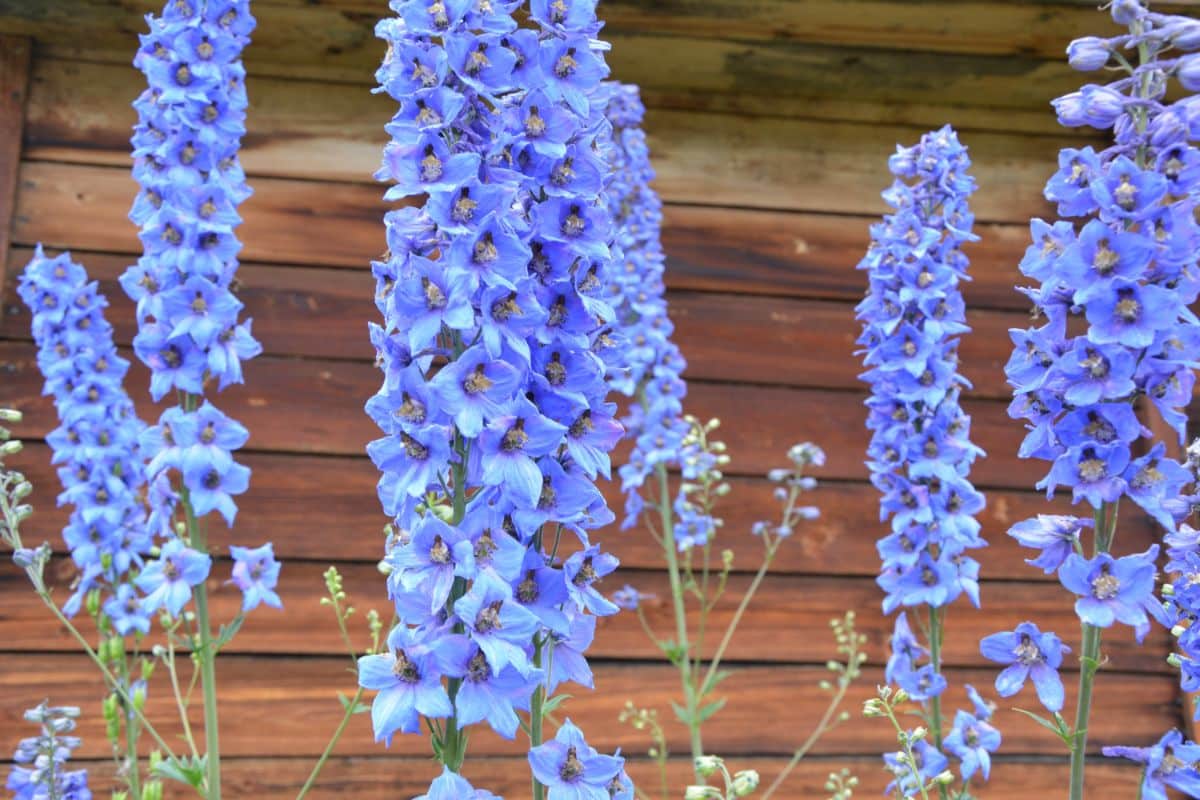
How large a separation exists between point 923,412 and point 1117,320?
0.68 metres

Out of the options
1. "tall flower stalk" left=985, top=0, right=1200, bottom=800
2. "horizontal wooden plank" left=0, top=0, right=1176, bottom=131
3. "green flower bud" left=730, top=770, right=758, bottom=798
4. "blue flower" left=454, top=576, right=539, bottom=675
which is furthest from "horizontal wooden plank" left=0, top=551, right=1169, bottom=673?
"blue flower" left=454, top=576, right=539, bottom=675

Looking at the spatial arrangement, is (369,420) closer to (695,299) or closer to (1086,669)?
(695,299)

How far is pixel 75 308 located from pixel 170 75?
568 mm

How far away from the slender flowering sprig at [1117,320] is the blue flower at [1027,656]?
0.22ft

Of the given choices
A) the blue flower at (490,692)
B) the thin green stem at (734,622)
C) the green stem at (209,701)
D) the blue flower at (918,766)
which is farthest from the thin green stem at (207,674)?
the blue flower at (918,766)

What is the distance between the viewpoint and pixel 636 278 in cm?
255

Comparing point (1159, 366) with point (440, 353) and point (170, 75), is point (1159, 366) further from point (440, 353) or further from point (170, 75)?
point (170, 75)

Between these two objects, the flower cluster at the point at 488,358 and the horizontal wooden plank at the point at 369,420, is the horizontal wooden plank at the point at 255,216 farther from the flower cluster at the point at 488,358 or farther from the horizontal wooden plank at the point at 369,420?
the flower cluster at the point at 488,358

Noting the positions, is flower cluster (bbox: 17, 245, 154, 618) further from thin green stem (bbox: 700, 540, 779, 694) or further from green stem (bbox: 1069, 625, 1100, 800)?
green stem (bbox: 1069, 625, 1100, 800)

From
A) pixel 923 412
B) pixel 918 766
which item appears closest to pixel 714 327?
pixel 923 412

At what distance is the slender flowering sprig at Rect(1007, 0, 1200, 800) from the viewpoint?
1198mm

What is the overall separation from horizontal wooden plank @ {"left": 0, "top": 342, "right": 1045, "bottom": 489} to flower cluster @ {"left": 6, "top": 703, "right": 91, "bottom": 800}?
1116 millimetres

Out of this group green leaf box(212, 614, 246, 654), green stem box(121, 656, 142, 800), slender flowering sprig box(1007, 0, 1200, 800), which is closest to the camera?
slender flowering sprig box(1007, 0, 1200, 800)

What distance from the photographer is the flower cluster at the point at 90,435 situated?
2037 mm
